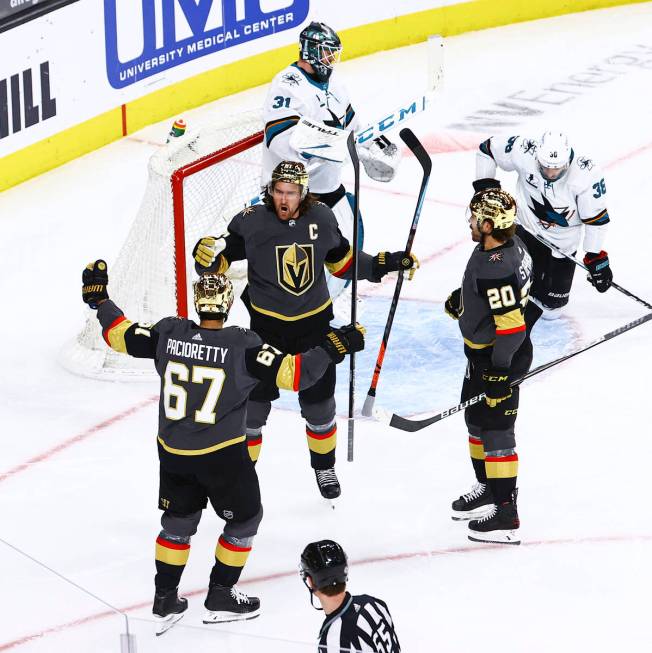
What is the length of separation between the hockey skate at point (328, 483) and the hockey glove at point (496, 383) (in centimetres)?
77

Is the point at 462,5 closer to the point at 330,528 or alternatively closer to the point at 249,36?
the point at 249,36

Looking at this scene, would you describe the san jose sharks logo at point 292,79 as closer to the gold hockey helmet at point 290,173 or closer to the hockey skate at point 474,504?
the gold hockey helmet at point 290,173

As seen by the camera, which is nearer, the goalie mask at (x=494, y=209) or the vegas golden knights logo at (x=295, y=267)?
the goalie mask at (x=494, y=209)

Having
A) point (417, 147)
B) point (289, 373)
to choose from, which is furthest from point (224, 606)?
point (417, 147)

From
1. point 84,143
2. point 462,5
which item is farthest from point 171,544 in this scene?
point 462,5

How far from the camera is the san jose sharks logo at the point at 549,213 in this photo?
6.33m

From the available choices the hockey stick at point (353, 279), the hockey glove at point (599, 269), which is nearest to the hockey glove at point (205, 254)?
the hockey stick at point (353, 279)

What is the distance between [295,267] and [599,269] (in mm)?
1583

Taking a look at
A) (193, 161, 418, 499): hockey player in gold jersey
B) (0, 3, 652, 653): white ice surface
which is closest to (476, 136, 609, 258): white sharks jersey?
(0, 3, 652, 653): white ice surface

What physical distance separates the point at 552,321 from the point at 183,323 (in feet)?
9.62

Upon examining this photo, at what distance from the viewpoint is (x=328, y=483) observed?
18.0 feet

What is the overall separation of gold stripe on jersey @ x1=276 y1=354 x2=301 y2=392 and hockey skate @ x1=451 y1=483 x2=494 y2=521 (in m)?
1.10

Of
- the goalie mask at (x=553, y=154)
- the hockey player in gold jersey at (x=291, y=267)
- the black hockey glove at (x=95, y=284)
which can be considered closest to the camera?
the black hockey glove at (x=95, y=284)

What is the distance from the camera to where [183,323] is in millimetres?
4473
